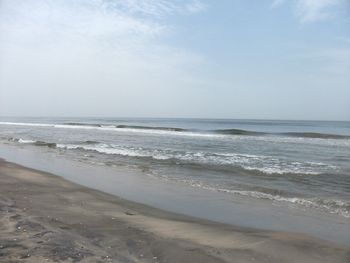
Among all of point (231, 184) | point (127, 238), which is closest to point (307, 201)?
point (231, 184)

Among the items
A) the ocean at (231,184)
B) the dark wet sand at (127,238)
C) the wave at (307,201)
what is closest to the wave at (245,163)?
the ocean at (231,184)

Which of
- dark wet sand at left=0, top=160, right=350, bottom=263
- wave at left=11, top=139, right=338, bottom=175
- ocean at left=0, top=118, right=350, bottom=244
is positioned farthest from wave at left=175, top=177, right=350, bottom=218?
wave at left=11, top=139, right=338, bottom=175

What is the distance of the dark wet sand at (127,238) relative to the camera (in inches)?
216

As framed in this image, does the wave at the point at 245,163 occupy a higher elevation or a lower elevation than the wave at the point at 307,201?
higher

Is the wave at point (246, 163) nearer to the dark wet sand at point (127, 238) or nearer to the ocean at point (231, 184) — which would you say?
the ocean at point (231, 184)

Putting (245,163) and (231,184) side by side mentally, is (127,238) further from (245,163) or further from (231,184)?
(245,163)

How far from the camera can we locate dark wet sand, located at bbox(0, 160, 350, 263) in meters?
5.48

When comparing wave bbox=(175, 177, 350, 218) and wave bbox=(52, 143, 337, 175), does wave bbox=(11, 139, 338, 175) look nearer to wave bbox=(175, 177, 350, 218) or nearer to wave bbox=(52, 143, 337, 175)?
wave bbox=(52, 143, 337, 175)

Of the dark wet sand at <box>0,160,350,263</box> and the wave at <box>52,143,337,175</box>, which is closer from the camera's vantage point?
the dark wet sand at <box>0,160,350,263</box>

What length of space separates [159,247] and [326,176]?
996cm

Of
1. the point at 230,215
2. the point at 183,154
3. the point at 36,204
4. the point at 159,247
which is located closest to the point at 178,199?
the point at 230,215

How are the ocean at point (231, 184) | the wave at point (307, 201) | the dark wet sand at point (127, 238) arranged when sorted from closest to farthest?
the dark wet sand at point (127, 238) < the ocean at point (231, 184) < the wave at point (307, 201)

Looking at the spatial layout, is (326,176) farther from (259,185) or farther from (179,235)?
(179,235)

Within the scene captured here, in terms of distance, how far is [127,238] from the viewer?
21.2 feet
